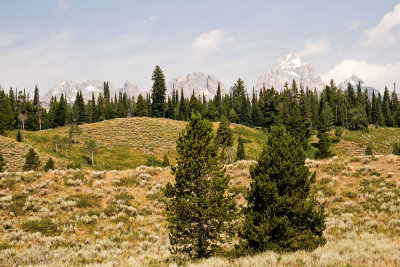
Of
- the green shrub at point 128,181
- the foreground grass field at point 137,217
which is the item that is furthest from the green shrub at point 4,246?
the green shrub at point 128,181

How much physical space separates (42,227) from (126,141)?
49.1 metres

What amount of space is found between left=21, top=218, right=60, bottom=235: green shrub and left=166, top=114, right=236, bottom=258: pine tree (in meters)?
9.82

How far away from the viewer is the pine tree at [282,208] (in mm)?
9703

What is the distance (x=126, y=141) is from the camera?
64.6m

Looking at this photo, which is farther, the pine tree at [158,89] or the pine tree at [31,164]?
the pine tree at [158,89]

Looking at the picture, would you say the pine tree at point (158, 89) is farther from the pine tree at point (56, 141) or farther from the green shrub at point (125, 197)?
the green shrub at point (125, 197)

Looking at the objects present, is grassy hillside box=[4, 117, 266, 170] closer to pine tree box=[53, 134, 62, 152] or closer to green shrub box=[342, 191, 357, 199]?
pine tree box=[53, 134, 62, 152]

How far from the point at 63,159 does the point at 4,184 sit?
104ft

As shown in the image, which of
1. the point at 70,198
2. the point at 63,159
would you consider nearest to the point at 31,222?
the point at 70,198

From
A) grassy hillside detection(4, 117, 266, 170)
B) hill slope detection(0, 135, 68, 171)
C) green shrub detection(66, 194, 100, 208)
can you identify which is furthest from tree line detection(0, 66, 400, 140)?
green shrub detection(66, 194, 100, 208)

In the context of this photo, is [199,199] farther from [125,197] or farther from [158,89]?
[158,89]

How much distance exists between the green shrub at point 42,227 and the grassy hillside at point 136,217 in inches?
2.2

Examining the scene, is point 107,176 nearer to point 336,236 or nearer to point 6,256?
point 6,256

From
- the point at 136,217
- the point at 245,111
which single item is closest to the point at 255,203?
the point at 136,217
